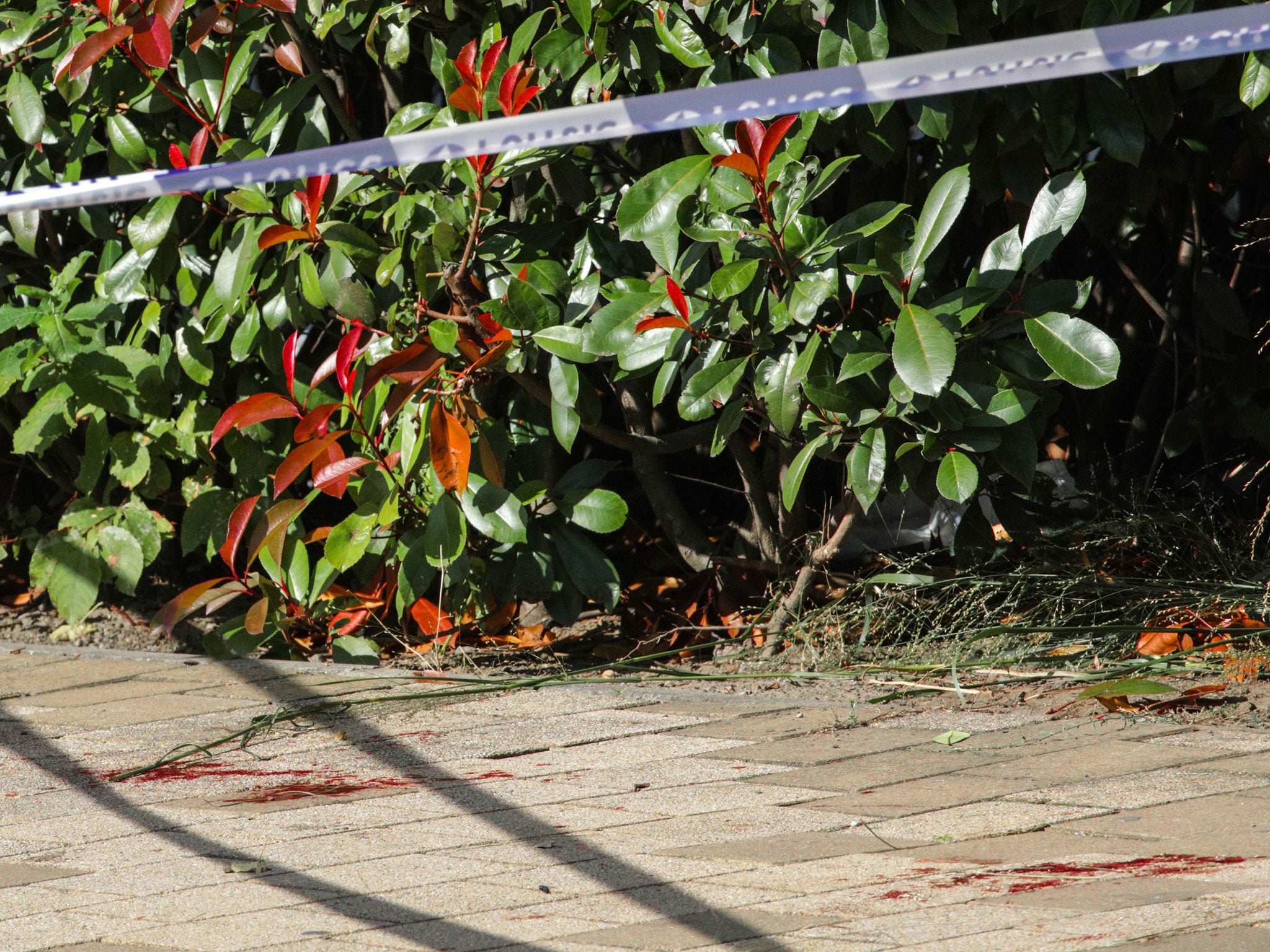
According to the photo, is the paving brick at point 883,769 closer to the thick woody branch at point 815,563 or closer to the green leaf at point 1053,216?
the thick woody branch at point 815,563

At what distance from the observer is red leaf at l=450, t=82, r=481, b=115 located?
12.0 feet

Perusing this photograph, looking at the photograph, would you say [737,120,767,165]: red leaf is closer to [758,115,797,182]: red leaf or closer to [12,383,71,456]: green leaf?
[758,115,797,182]: red leaf

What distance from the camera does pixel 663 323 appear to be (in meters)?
3.64

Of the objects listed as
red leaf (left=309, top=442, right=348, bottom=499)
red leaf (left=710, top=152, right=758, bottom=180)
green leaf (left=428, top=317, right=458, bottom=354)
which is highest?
red leaf (left=710, top=152, right=758, bottom=180)

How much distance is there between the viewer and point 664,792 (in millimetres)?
3010

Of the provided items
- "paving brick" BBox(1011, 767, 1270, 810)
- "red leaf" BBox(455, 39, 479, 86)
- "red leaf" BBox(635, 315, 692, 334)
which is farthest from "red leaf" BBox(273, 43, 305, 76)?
"paving brick" BBox(1011, 767, 1270, 810)

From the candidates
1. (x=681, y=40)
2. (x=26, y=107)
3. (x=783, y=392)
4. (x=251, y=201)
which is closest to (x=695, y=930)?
(x=783, y=392)

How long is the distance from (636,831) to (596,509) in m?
1.58

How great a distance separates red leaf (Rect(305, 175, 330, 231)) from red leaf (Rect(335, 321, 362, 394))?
0.29m

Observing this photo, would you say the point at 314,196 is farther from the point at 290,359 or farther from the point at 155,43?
the point at 155,43

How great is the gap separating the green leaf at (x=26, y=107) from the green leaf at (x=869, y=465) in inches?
101

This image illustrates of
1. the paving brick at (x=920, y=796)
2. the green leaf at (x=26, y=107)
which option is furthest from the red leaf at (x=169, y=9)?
the paving brick at (x=920, y=796)

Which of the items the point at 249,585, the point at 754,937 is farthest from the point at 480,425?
the point at 754,937

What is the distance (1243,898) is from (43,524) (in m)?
4.64
